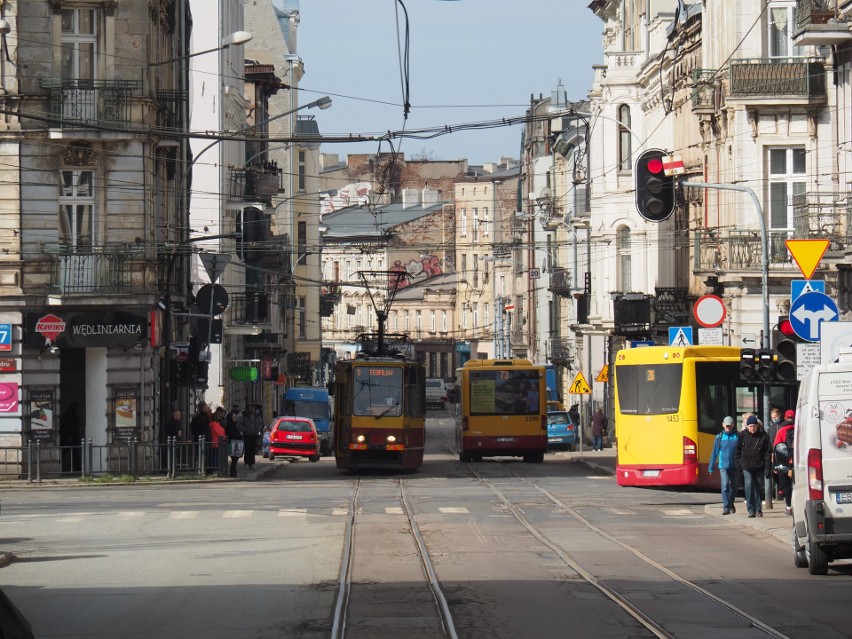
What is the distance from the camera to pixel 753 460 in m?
25.4

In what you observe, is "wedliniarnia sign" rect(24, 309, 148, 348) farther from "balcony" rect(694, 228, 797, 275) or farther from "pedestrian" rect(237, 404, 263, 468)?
"balcony" rect(694, 228, 797, 275)

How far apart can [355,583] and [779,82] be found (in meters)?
27.7

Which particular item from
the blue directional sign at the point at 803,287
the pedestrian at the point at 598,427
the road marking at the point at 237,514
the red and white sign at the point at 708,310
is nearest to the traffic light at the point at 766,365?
the blue directional sign at the point at 803,287

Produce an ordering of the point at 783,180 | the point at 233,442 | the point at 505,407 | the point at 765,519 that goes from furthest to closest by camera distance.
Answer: the point at 505,407, the point at 783,180, the point at 233,442, the point at 765,519

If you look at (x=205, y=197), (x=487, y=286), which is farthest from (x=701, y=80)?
(x=487, y=286)

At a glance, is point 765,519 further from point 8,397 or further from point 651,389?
point 8,397

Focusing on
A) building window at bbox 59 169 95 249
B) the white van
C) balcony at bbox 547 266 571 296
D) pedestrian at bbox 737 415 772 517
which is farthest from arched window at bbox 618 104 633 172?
the white van

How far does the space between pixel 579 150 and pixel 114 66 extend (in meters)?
42.6

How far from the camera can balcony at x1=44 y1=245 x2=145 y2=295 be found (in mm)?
37875

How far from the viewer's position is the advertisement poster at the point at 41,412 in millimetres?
37844

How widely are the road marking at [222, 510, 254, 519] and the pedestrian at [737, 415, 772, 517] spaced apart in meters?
7.96

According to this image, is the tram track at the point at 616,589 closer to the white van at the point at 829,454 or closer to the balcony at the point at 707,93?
the white van at the point at 829,454

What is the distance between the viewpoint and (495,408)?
47344 millimetres

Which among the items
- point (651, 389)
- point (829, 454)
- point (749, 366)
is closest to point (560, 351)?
point (651, 389)
